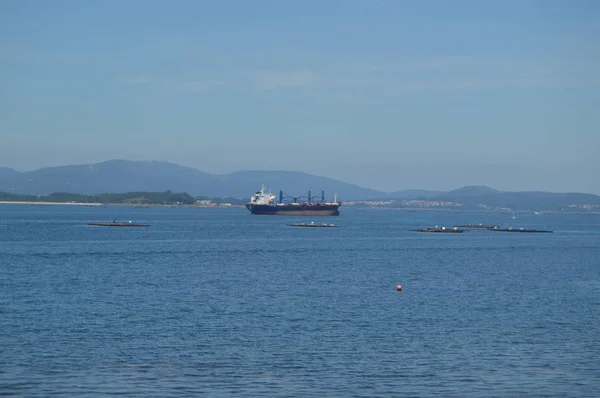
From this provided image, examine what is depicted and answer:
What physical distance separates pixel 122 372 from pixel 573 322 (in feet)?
64.9

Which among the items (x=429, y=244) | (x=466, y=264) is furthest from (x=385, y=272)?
(x=429, y=244)

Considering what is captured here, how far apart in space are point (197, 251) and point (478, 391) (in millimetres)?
57160

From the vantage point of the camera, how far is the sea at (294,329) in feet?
79.5

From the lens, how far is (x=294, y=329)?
107 feet

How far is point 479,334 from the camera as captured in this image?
32.4m

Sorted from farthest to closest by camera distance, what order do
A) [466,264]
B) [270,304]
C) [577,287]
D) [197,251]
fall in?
1. [197,251]
2. [466,264]
3. [577,287]
4. [270,304]

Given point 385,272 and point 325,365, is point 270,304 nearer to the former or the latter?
point 325,365

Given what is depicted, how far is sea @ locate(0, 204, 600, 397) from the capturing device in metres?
24.2

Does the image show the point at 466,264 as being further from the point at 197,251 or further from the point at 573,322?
the point at 573,322

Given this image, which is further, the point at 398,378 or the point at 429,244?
the point at 429,244

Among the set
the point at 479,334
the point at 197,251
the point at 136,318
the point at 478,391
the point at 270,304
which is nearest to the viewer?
the point at 478,391

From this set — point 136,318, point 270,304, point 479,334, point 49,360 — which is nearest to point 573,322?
point 479,334

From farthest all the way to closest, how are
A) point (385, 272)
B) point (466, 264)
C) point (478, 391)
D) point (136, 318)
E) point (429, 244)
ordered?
point (429, 244) < point (466, 264) < point (385, 272) < point (136, 318) < point (478, 391)

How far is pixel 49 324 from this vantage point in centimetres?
3300
